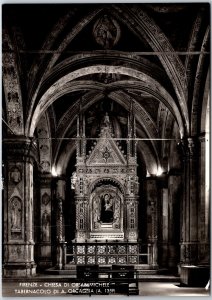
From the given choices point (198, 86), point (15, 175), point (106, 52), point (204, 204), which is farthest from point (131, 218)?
point (198, 86)

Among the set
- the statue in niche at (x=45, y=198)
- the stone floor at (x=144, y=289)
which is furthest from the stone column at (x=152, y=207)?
the stone floor at (x=144, y=289)

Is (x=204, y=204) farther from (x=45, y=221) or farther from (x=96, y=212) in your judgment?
(x=45, y=221)

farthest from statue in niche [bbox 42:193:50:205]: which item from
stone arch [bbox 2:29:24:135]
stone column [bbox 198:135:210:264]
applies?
stone column [bbox 198:135:210:264]

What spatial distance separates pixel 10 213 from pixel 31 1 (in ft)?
34.7

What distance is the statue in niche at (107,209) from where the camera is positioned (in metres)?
29.3

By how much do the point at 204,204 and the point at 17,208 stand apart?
5472 millimetres

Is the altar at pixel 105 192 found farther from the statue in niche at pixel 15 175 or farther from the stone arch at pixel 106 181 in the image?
the statue in niche at pixel 15 175

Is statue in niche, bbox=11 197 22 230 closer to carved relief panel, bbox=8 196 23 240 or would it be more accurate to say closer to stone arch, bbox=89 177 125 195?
carved relief panel, bbox=8 196 23 240

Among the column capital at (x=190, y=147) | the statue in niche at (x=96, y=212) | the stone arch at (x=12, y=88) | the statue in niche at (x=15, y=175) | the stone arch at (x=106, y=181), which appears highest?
the stone arch at (x=12, y=88)

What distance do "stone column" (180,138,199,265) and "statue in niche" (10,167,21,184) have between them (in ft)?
16.1

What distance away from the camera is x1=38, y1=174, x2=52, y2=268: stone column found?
93.4 feet

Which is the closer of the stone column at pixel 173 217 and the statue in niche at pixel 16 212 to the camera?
the statue in niche at pixel 16 212

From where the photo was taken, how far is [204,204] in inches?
807

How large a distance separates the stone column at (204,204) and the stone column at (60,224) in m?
6.99
